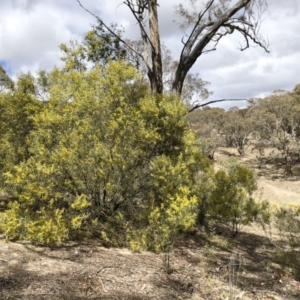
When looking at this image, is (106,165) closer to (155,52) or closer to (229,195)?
(155,52)

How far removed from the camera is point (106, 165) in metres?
5.55

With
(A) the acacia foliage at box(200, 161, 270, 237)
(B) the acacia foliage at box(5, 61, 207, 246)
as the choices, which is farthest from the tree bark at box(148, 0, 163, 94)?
(A) the acacia foliage at box(200, 161, 270, 237)

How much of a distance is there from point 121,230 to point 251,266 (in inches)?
95.8

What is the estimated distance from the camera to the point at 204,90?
98.9 feet

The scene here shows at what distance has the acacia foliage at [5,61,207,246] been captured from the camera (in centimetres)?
541

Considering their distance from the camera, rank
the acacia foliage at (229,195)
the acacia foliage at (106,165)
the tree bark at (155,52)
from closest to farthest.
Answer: the acacia foliage at (106,165)
the tree bark at (155,52)
the acacia foliage at (229,195)

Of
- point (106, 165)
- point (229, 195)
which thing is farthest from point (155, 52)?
point (229, 195)

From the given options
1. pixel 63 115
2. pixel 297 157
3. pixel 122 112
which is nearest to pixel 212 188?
pixel 122 112

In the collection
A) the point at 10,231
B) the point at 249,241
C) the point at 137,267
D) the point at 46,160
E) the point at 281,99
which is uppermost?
the point at 281,99

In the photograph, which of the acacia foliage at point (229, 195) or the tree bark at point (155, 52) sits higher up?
the tree bark at point (155, 52)

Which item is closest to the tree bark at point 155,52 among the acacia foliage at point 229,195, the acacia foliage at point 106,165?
the acacia foliage at point 106,165

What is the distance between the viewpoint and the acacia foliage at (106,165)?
5410mm

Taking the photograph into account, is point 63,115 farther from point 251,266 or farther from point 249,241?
point 249,241

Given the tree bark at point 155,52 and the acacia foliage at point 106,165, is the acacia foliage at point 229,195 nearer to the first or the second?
the acacia foliage at point 106,165
